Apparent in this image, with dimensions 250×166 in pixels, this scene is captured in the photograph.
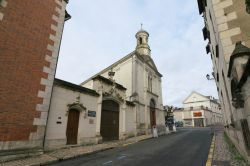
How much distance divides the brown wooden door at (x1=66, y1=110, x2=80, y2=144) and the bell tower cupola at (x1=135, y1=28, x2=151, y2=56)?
60.9 feet

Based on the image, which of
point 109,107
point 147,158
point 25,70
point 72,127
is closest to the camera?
point 147,158

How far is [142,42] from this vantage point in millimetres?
26875

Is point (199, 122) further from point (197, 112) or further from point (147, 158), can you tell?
point (147, 158)

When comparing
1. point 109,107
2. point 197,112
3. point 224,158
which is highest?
point 197,112

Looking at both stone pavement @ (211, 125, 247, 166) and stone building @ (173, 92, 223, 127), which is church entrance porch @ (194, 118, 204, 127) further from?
stone pavement @ (211, 125, 247, 166)

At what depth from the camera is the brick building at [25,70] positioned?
625cm

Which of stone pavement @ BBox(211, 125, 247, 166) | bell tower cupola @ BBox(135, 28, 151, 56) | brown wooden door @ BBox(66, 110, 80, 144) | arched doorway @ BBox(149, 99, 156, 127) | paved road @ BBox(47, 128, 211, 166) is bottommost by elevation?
paved road @ BBox(47, 128, 211, 166)

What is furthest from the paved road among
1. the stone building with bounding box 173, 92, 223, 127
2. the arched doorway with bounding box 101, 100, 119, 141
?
the stone building with bounding box 173, 92, 223, 127

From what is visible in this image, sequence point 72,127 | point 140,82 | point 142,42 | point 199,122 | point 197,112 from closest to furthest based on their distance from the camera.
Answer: point 72,127 → point 140,82 → point 142,42 → point 199,122 → point 197,112

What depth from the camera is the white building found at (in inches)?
354

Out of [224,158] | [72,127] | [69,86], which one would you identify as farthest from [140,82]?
[224,158]

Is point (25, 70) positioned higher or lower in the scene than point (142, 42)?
lower

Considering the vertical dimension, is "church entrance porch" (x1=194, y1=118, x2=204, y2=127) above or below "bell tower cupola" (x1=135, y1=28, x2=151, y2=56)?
below

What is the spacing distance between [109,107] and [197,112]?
42036 mm
